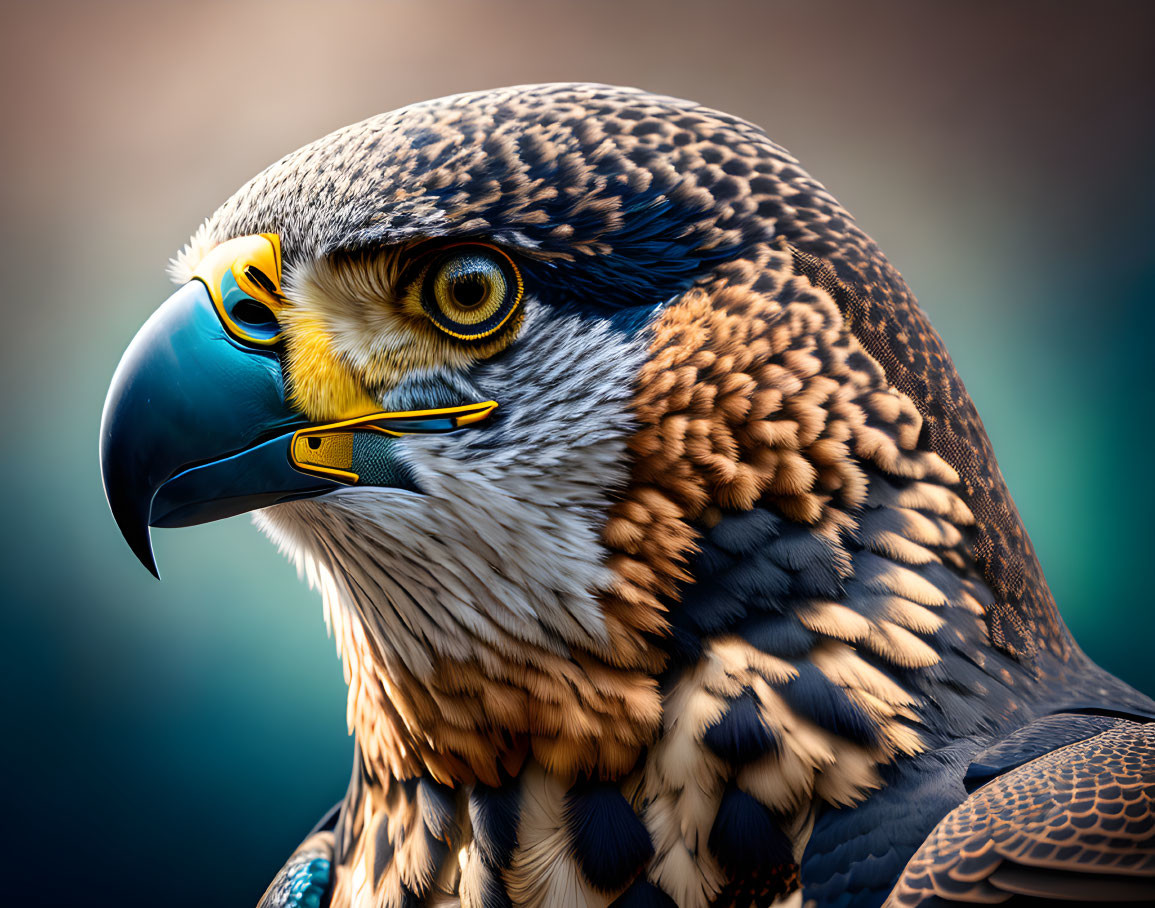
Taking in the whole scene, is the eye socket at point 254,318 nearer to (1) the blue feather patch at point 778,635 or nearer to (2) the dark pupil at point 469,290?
(2) the dark pupil at point 469,290

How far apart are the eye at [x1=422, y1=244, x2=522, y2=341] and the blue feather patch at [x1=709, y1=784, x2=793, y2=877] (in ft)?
1.48

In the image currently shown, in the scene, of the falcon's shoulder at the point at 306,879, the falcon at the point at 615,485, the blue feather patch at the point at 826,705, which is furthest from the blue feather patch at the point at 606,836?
the falcon's shoulder at the point at 306,879

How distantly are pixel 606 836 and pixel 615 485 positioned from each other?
0.99 feet

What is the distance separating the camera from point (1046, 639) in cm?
79

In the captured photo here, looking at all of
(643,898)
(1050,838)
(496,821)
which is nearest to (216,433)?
(496,821)

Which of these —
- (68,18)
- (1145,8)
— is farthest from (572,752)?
(68,18)

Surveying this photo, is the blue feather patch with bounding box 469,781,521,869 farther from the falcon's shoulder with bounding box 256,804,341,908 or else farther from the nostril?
the nostril

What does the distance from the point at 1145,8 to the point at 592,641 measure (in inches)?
52.5

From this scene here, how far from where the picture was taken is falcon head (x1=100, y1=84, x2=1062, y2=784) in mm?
691

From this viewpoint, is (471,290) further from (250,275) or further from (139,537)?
(139,537)

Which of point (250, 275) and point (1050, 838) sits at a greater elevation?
point (250, 275)

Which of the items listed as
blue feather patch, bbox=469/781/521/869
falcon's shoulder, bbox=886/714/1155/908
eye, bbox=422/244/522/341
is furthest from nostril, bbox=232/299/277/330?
falcon's shoulder, bbox=886/714/1155/908

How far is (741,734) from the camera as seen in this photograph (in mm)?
669

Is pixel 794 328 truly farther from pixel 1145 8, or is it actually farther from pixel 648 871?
pixel 1145 8
